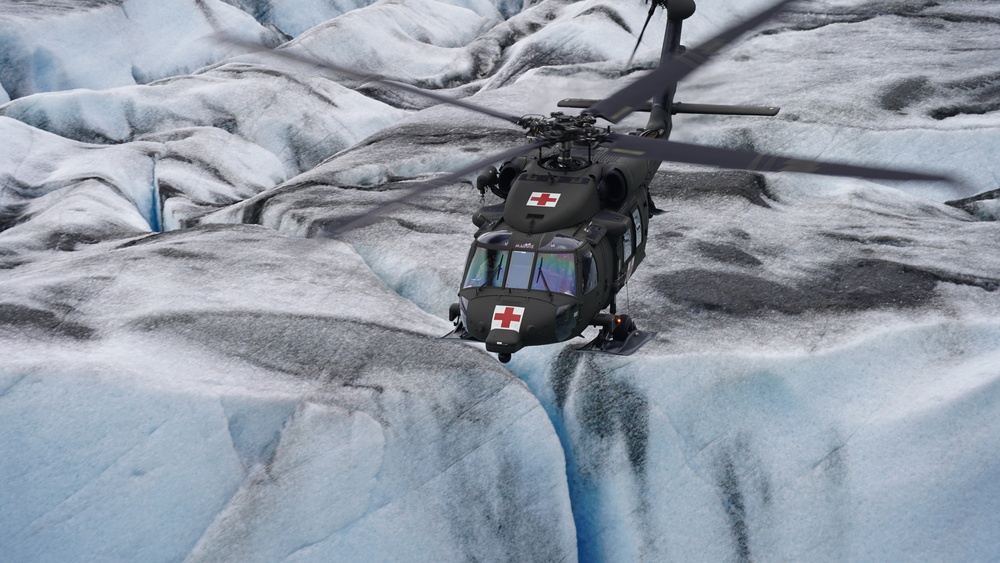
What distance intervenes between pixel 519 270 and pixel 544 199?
1331 millimetres

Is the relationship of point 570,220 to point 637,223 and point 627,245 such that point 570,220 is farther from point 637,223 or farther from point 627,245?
point 637,223

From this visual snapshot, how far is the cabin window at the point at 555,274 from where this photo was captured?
1167 centimetres

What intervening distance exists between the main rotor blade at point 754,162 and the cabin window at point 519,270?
2.01m

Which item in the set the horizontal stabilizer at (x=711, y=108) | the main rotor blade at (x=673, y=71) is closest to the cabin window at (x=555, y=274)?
the main rotor blade at (x=673, y=71)

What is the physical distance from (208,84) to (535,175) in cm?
2116

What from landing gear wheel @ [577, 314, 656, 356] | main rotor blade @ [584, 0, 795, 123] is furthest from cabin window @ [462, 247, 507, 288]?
main rotor blade @ [584, 0, 795, 123]

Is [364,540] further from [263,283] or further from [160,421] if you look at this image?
[263,283]

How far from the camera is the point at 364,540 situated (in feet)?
39.9

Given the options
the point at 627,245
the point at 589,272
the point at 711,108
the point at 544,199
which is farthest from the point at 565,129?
the point at 711,108

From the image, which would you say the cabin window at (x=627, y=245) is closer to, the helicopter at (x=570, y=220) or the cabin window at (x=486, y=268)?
the helicopter at (x=570, y=220)

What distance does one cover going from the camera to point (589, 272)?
39.5ft

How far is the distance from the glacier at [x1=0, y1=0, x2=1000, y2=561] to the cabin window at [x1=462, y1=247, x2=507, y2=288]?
7.04 ft

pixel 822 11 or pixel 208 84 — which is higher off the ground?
pixel 822 11

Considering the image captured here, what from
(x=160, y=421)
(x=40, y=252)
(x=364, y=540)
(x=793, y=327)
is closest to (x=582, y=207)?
(x=793, y=327)
